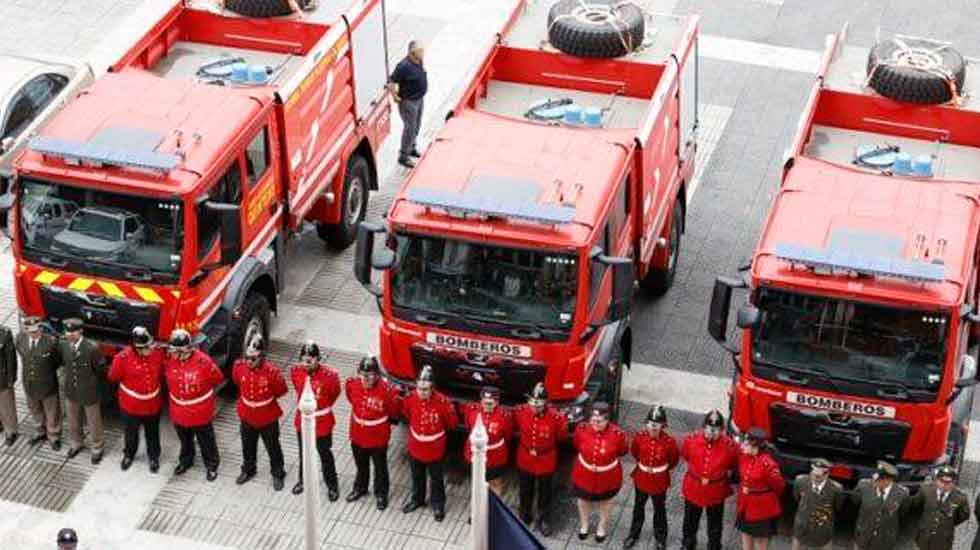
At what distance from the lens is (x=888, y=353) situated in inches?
596

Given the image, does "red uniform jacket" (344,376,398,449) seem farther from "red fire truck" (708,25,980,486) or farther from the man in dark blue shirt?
the man in dark blue shirt

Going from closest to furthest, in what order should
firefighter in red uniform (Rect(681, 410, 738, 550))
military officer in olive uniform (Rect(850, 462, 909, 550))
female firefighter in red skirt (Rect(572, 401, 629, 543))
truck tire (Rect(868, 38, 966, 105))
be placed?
military officer in olive uniform (Rect(850, 462, 909, 550)) < firefighter in red uniform (Rect(681, 410, 738, 550)) < female firefighter in red skirt (Rect(572, 401, 629, 543)) < truck tire (Rect(868, 38, 966, 105))

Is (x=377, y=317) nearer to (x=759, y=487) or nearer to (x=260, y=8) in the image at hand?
(x=260, y=8)

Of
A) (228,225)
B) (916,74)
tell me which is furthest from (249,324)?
(916,74)

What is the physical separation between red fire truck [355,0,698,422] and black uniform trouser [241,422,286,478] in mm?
1082

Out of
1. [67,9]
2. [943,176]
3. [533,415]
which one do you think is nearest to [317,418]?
[533,415]

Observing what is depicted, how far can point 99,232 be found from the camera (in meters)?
16.6

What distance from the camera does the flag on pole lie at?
11562 millimetres

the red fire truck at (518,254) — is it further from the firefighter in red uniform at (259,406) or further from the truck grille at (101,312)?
the truck grille at (101,312)

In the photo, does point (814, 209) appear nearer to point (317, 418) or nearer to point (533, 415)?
point (533, 415)

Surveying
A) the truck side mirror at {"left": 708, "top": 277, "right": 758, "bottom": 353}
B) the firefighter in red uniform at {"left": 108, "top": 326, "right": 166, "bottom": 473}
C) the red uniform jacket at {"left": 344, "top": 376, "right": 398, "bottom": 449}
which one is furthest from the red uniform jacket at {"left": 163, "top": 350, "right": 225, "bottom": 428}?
the truck side mirror at {"left": 708, "top": 277, "right": 758, "bottom": 353}

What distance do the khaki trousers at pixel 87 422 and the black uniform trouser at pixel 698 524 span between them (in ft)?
16.3

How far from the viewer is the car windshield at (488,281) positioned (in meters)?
15.7

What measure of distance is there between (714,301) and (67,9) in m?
12.6
